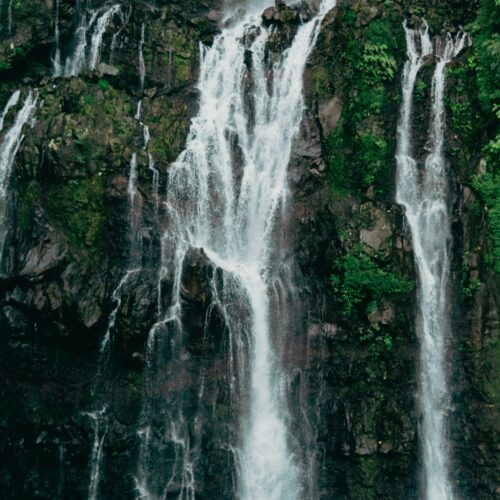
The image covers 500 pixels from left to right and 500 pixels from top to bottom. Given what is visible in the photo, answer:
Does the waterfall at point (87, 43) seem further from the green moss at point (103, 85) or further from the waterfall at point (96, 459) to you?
the waterfall at point (96, 459)

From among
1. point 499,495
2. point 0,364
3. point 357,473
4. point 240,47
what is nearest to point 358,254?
point 357,473

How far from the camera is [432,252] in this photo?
22094mm

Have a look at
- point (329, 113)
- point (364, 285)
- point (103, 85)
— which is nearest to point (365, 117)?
point (329, 113)

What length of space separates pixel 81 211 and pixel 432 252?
12.2m

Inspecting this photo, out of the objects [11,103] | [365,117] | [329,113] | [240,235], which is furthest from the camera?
[11,103]

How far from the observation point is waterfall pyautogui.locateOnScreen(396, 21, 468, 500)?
20578mm

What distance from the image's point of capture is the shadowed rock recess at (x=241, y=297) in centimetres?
2047

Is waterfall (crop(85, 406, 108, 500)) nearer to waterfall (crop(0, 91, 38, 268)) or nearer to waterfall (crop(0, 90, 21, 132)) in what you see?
waterfall (crop(0, 91, 38, 268))

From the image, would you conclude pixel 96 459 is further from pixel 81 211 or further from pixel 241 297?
pixel 81 211

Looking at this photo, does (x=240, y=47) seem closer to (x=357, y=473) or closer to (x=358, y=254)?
(x=358, y=254)

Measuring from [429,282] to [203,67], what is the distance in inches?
492

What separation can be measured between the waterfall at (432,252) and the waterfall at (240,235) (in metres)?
4.11

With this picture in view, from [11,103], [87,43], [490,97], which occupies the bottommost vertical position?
[490,97]

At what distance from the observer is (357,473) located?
20.5 m
